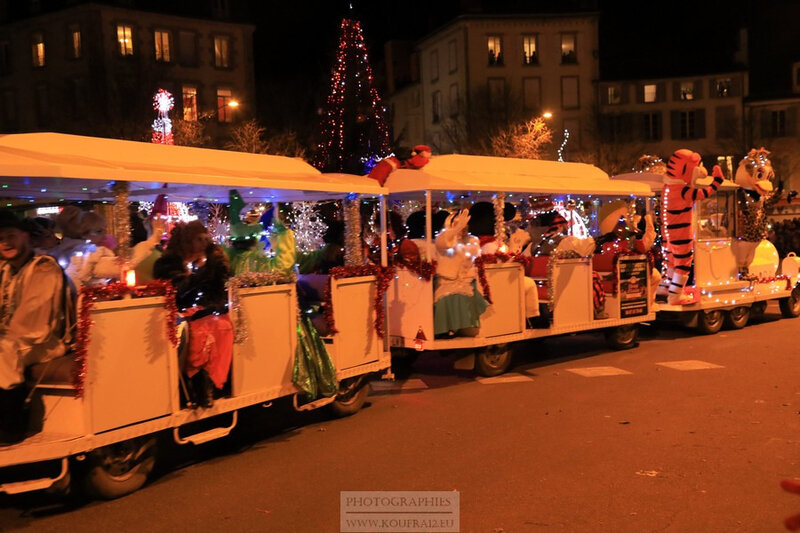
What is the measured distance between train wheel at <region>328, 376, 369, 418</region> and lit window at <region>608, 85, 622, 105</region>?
42.4 metres

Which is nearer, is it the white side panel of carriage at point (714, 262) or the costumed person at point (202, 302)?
the costumed person at point (202, 302)

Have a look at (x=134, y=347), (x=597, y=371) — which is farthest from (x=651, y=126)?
(x=134, y=347)

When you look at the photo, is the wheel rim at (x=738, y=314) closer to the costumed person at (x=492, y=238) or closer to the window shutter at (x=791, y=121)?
the costumed person at (x=492, y=238)

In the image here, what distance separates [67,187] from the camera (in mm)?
6844

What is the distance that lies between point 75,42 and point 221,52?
8004 millimetres

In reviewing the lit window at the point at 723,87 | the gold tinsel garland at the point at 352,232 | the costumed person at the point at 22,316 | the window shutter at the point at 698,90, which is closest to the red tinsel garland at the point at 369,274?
the gold tinsel garland at the point at 352,232

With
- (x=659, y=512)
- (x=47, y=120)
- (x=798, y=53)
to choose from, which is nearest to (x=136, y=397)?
(x=659, y=512)

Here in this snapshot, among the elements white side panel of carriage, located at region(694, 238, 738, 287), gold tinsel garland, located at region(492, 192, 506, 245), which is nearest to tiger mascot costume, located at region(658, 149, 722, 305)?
white side panel of carriage, located at region(694, 238, 738, 287)

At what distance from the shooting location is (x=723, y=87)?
47500mm

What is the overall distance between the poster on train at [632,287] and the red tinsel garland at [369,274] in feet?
15.9

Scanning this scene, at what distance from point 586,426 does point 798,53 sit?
1977 inches

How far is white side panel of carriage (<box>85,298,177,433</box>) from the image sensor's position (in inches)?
224

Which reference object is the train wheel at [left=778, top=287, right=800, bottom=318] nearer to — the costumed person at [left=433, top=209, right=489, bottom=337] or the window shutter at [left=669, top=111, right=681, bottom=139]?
the costumed person at [left=433, top=209, right=489, bottom=337]

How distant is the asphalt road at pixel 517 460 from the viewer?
536 cm
